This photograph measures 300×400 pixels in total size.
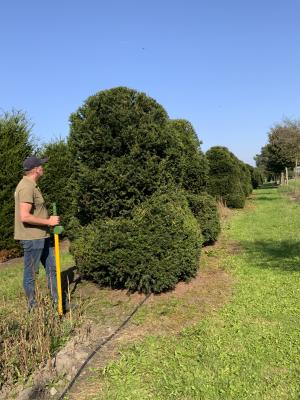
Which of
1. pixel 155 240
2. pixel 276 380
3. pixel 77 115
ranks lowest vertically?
pixel 276 380

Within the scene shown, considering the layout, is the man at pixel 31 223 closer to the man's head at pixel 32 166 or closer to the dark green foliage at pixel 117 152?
the man's head at pixel 32 166

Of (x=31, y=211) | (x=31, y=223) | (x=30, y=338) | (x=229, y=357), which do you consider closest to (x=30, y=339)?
(x=30, y=338)

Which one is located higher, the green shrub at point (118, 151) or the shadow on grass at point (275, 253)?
the green shrub at point (118, 151)

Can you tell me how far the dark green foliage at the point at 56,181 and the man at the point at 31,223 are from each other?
19.5 ft

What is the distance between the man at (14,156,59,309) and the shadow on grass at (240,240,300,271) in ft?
14.0

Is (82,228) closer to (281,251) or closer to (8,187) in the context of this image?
(8,187)

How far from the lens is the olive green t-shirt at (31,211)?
14.9 ft

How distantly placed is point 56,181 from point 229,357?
8144 millimetres

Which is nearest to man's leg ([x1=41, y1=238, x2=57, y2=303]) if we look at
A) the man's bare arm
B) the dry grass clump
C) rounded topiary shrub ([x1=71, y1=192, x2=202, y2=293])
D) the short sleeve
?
the dry grass clump

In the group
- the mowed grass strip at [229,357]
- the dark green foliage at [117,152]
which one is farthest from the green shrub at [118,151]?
the mowed grass strip at [229,357]

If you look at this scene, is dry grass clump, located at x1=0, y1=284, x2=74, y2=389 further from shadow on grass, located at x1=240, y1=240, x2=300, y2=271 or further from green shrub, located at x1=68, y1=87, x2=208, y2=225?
shadow on grass, located at x1=240, y1=240, x2=300, y2=271

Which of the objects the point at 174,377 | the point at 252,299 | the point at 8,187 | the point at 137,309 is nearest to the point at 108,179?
the point at 137,309

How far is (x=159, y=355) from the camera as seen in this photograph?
3.95 metres

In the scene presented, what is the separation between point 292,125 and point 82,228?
2448 cm
